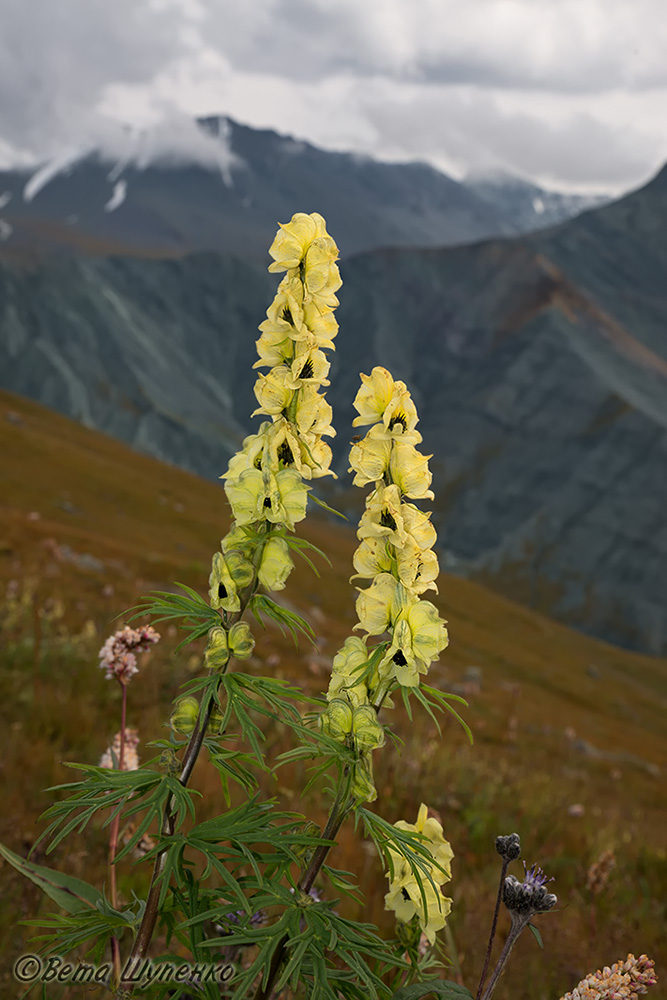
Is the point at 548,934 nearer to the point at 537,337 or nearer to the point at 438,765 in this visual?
the point at 438,765

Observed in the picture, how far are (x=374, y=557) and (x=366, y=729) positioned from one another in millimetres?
455

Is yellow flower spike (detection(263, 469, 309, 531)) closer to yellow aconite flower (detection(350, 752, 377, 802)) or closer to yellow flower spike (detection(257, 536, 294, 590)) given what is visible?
yellow flower spike (detection(257, 536, 294, 590))

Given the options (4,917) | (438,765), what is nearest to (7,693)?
(4,917)

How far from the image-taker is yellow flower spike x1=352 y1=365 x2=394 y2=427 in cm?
198

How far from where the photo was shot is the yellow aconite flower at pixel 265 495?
186cm

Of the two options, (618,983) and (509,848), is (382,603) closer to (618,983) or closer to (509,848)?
(509,848)

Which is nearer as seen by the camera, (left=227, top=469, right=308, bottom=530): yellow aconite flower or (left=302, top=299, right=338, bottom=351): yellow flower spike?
(left=227, top=469, right=308, bottom=530): yellow aconite flower

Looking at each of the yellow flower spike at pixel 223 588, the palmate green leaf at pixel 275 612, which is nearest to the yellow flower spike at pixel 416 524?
the palmate green leaf at pixel 275 612

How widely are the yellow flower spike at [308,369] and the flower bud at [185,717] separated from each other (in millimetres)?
921

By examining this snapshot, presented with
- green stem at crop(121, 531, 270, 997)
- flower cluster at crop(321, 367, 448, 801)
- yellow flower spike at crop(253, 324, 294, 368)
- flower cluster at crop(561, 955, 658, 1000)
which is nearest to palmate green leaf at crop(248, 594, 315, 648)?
green stem at crop(121, 531, 270, 997)

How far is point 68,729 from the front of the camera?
20.1 feet

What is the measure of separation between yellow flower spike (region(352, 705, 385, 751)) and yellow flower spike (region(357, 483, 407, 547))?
0.44 metres

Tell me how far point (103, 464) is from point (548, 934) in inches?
2772

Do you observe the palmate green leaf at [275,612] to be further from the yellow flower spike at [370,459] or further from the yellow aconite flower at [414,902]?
the yellow aconite flower at [414,902]
